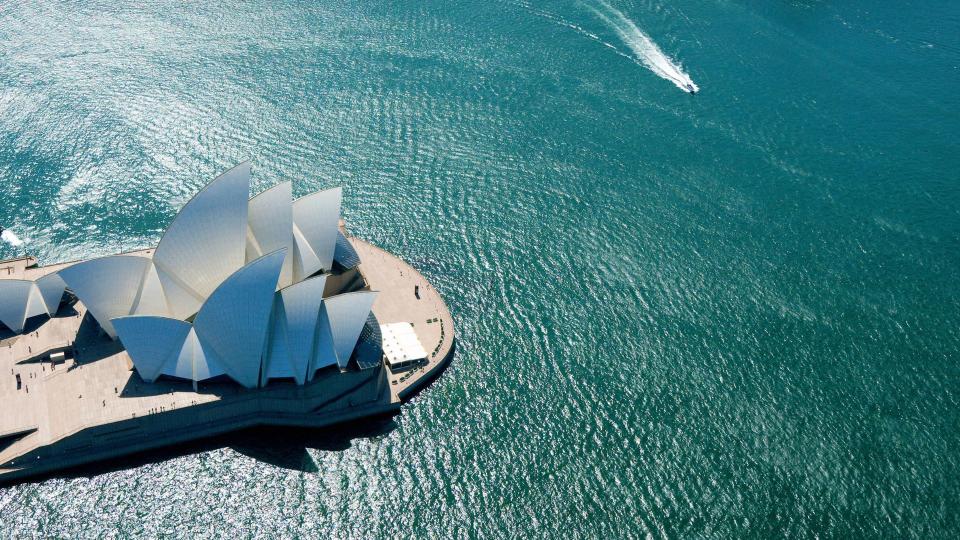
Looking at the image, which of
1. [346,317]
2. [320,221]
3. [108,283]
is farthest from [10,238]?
[346,317]

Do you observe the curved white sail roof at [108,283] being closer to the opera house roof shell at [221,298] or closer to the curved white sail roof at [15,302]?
the opera house roof shell at [221,298]

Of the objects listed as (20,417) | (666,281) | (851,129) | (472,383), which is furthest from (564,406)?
(851,129)

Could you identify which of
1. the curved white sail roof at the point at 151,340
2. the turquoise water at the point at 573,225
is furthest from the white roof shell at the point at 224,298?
the turquoise water at the point at 573,225

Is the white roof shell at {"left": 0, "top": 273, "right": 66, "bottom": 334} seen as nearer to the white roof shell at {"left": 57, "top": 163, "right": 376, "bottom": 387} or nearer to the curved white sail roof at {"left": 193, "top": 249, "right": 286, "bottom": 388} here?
the white roof shell at {"left": 57, "top": 163, "right": 376, "bottom": 387}

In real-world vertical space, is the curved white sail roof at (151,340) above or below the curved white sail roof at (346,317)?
below

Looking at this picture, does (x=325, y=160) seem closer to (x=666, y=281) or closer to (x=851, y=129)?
(x=666, y=281)
